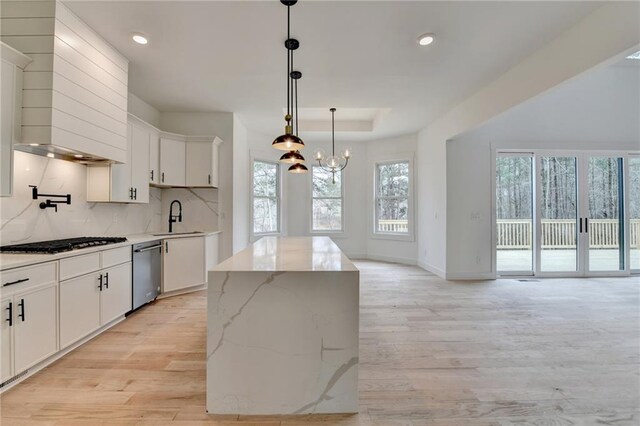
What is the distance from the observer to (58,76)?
92.4 inches

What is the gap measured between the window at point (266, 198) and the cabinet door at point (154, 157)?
2096 mm

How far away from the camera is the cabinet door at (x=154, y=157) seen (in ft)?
13.1

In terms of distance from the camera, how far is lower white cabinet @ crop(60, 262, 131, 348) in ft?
7.79

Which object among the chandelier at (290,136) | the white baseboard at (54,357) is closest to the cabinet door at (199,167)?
the chandelier at (290,136)

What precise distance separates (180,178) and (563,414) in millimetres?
4836

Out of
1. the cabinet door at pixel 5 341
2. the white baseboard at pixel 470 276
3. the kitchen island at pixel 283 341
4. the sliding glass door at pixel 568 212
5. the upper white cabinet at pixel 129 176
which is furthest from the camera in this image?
the sliding glass door at pixel 568 212

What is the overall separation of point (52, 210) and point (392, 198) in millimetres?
5783

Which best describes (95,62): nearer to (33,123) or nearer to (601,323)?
(33,123)

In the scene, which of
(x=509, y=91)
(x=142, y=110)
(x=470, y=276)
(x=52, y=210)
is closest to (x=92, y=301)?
(x=52, y=210)

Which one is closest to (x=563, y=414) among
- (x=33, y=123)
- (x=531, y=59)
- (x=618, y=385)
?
(x=618, y=385)

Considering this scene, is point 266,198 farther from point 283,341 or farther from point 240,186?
point 283,341

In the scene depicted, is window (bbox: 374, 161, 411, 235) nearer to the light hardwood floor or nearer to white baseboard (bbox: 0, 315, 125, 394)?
the light hardwood floor

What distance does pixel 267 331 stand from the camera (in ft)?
5.69

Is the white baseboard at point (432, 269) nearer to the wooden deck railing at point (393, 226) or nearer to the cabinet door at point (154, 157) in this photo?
the wooden deck railing at point (393, 226)
